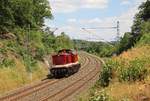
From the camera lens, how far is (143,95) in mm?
17047

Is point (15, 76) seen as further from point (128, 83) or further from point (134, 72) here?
point (128, 83)

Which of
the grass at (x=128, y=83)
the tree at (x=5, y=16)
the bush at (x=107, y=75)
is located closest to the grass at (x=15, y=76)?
the tree at (x=5, y=16)

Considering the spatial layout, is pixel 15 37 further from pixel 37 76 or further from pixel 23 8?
pixel 37 76

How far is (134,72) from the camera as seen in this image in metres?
22.1

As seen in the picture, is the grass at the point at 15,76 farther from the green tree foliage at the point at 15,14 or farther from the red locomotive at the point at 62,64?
the green tree foliage at the point at 15,14

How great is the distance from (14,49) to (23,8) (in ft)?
22.0

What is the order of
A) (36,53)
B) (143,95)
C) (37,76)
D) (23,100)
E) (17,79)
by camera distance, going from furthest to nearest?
(36,53) → (37,76) → (17,79) → (23,100) → (143,95)

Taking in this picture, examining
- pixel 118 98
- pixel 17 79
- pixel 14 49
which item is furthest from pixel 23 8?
pixel 118 98

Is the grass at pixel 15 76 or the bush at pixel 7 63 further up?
the bush at pixel 7 63

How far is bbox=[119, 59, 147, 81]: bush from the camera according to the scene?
71.7ft

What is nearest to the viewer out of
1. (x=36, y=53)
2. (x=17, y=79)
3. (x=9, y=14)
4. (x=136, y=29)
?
(x=17, y=79)

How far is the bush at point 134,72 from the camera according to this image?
21844mm

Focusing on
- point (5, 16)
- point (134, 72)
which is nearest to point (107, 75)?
point (134, 72)

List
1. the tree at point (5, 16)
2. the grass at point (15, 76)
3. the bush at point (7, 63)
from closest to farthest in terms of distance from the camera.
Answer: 1. the grass at point (15, 76)
2. the bush at point (7, 63)
3. the tree at point (5, 16)
